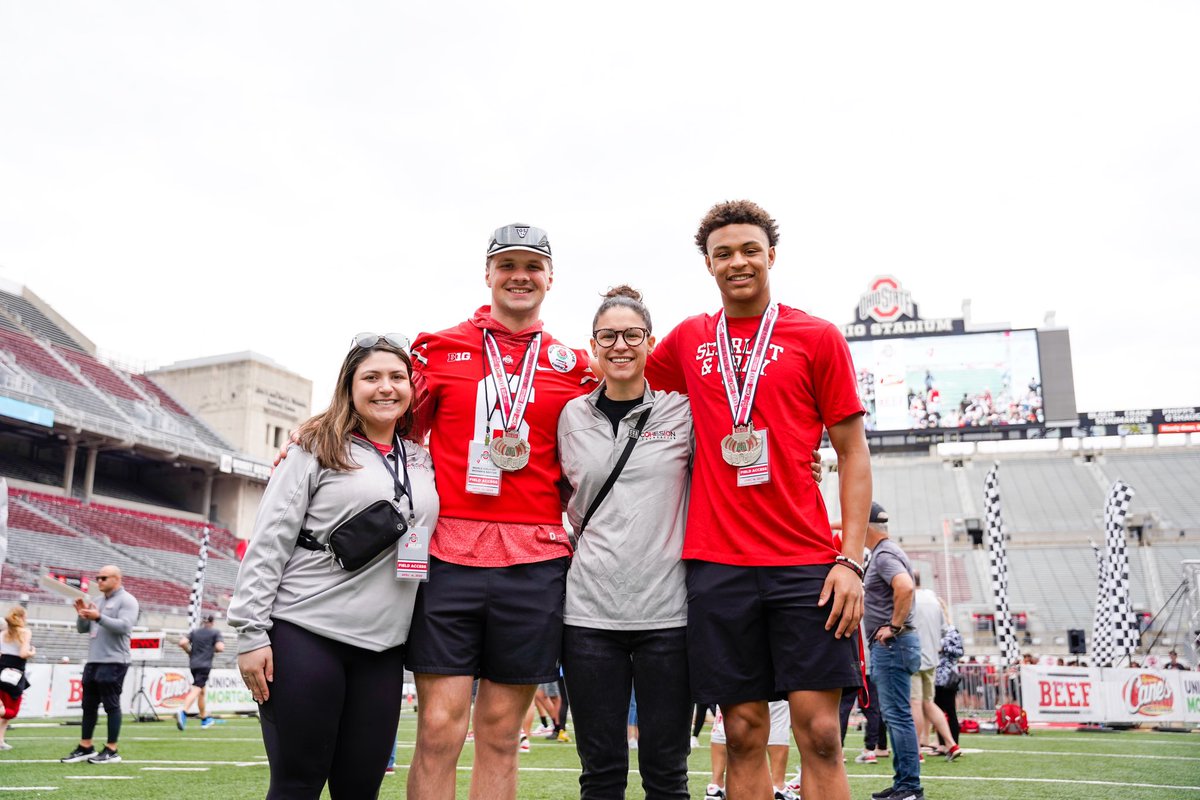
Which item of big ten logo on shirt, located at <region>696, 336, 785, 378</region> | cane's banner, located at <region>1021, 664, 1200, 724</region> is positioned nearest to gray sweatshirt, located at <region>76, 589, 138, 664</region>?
big ten logo on shirt, located at <region>696, 336, 785, 378</region>

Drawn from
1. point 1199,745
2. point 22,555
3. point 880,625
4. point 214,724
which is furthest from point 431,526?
point 22,555

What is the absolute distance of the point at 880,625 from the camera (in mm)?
7137

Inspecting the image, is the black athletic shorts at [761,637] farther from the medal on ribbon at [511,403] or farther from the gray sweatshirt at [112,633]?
the gray sweatshirt at [112,633]

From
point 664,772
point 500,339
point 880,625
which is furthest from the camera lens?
point 880,625

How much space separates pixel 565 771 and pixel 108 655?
15.7 feet

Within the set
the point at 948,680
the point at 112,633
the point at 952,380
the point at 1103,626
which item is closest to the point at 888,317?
the point at 952,380

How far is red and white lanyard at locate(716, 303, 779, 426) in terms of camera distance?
326 centimetres

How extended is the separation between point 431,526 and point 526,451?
0.43 meters

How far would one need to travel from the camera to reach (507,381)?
11.7ft

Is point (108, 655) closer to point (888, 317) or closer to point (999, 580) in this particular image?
point (999, 580)

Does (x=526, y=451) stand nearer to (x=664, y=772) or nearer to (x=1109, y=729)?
(x=664, y=772)

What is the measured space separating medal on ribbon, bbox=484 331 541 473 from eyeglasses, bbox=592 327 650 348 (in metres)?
0.35

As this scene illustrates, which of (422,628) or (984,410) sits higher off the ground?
(984,410)

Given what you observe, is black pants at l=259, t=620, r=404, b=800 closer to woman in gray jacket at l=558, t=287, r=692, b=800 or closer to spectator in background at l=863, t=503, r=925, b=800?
woman in gray jacket at l=558, t=287, r=692, b=800
